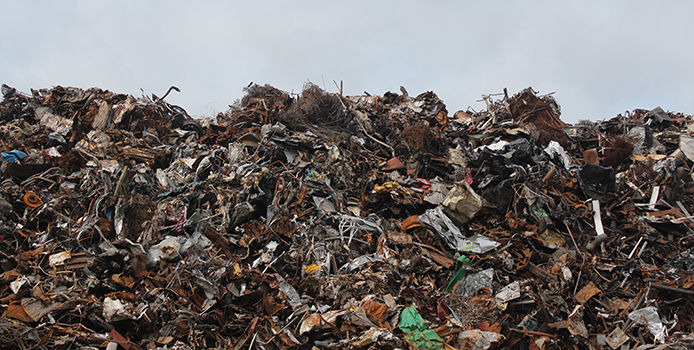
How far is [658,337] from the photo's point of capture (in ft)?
15.1

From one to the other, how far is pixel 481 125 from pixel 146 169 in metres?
7.07

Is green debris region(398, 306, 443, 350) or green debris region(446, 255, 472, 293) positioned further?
green debris region(446, 255, 472, 293)

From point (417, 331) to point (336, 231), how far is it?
2.07m

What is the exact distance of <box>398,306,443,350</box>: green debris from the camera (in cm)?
443

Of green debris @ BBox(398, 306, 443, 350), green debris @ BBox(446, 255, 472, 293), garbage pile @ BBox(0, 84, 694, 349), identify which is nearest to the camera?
green debris @ BBox(398, 306, 443, 350)

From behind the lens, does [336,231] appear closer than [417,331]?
No

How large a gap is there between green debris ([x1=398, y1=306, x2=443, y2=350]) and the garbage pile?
0.6 inches

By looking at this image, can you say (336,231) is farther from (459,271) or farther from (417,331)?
(417,331)

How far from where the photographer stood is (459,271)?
562 cm

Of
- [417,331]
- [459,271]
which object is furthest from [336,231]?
[417,331]

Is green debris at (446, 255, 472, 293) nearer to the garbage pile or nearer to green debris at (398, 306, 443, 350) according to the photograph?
the garbage pile

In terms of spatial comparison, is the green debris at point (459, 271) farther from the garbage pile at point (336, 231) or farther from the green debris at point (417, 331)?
the green debris at point (417, 331)

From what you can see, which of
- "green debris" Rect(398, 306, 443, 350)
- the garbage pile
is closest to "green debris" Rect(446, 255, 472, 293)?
the garbage pile

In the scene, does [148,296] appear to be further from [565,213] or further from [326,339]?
[565,213]
